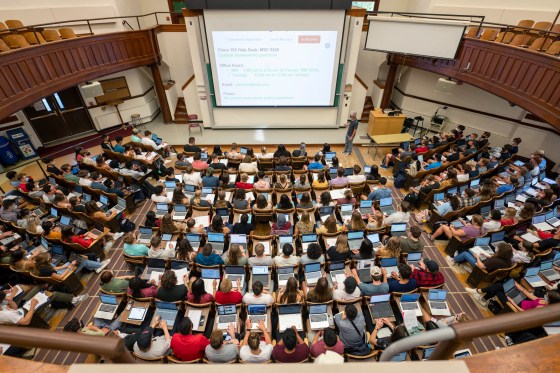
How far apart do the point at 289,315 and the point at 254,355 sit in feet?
2.38

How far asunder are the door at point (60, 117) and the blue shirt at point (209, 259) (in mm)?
9346

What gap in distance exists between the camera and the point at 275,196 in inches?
266

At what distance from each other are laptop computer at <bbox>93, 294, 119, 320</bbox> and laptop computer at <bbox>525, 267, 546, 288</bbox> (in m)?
6.34

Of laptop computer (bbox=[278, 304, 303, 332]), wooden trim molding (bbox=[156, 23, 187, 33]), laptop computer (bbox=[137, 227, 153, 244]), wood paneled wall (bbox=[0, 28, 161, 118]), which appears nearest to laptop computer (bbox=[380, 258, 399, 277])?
laptop computer (bbox=[278, 304, 303, 332])

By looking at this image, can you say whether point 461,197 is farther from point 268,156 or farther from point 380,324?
point 268,156

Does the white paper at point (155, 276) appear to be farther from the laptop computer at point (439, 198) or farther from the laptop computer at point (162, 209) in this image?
the laptop computer at point (439, 198)

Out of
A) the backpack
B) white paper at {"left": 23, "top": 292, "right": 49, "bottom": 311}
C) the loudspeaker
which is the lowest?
the backpack

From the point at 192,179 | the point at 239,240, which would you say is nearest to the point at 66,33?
the point at 192,179

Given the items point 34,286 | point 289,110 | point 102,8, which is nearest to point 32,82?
point 102,8

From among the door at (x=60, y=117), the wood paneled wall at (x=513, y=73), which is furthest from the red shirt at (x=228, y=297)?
the door at (x=60, y=117)

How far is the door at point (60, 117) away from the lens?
9.66 m

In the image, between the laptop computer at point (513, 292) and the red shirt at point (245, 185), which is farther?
the red shirt at point (245, 185)

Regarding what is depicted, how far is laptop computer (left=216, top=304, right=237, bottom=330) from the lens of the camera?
364 centimetres

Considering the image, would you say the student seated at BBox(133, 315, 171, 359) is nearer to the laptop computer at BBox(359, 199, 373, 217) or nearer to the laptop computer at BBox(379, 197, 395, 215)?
the laptop computer at BBox(359, 199, 373, 217)
